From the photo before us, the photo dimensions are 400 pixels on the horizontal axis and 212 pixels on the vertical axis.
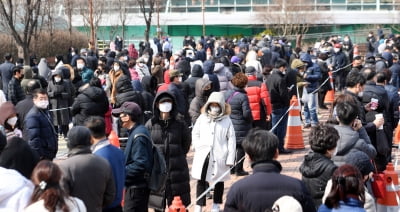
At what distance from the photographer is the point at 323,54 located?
69.0ft

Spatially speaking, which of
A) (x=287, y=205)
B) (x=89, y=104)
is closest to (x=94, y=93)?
(x=89, y=104)

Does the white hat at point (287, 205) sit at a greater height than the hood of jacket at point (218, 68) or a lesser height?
lesser

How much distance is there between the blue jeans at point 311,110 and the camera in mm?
17938

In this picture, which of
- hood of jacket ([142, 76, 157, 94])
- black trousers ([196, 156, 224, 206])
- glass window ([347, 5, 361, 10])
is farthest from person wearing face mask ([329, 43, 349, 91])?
glass window ([347, 5, 361, 10])

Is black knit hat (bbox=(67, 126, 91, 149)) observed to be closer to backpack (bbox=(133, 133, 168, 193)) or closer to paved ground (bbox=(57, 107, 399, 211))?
backpack (bbox=(133, 133, 168, 193))

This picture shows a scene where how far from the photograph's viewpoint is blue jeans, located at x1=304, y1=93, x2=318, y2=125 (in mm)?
17938

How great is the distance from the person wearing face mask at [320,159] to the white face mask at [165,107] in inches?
105

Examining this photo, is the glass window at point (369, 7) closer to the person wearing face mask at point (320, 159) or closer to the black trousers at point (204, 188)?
the black trousers at point (204, 188)

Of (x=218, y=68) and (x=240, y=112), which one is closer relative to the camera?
(x=240, y=112)

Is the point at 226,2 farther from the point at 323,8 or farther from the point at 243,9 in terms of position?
the point at 323,8

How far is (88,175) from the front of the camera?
711 cm

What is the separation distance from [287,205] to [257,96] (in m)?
8.32

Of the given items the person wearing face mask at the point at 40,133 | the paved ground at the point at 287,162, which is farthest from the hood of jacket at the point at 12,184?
the paved ground at the point at 287,162

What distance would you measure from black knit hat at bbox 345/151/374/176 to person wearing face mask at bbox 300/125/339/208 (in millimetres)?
419
